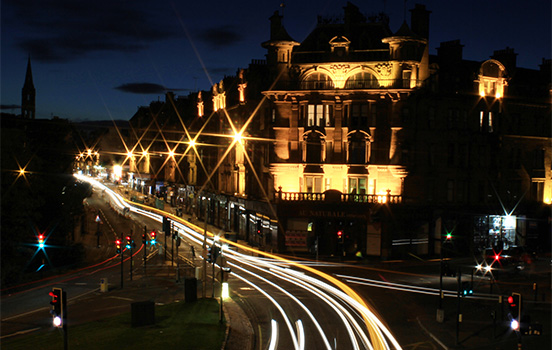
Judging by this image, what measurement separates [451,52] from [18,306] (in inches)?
1742

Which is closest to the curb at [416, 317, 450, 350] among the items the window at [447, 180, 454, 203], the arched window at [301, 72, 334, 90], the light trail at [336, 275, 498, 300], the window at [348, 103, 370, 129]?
the light trail at [336, 275, 498, 300]

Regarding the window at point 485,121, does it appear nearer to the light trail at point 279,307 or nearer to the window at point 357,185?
the window at point 357,185

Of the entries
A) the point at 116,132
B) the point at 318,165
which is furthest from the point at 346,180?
the point at 116,132

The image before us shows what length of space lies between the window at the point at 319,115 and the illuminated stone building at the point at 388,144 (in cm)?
11

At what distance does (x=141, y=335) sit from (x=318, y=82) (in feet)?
106

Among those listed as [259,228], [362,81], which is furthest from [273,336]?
[362,81]

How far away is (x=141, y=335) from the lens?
902 inches

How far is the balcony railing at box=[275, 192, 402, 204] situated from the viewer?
4759cm

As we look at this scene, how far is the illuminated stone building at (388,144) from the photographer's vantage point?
48219 millimetres

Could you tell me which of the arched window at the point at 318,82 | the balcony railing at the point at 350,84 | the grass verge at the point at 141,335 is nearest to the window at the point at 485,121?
the balcony railing at the point at 350,84

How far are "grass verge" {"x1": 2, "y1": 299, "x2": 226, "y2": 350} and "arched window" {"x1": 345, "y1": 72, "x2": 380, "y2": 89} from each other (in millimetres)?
28497

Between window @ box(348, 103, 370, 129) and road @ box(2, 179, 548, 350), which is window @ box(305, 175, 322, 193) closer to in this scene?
window @ box(348, 103, 370, 129)

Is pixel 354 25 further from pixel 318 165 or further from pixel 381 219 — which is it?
pixel 381 219

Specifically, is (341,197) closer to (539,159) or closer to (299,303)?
(299,303)
